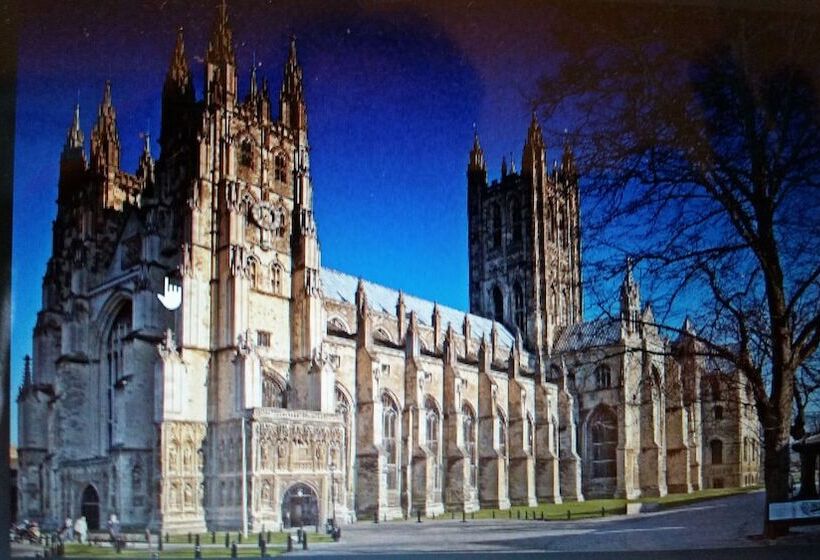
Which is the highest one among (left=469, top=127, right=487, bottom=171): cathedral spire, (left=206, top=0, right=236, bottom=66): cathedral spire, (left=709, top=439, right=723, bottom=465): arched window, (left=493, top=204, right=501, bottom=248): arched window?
(left=206, top=0, right=236, bottom=66): cathedral spire

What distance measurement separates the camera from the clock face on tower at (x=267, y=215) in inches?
428

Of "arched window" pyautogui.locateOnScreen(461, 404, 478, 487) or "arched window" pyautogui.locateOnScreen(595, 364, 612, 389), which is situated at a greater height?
"arched window" pyautogui.locateOnScreen(595, 364, 612, 389)

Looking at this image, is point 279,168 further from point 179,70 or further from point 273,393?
point 273,393

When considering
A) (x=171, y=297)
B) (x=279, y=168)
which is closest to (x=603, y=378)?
(x=279, y=168)

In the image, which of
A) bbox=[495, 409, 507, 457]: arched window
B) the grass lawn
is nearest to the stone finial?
the grass lawn

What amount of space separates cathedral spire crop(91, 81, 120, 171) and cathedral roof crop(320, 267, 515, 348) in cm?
304

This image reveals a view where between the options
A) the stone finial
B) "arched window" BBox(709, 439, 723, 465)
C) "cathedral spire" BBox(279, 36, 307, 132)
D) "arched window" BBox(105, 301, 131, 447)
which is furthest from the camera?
"arched window" BBox(105, 301, 131, 447)

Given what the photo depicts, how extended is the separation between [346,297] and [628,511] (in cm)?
486

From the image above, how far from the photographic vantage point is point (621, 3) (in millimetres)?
8992

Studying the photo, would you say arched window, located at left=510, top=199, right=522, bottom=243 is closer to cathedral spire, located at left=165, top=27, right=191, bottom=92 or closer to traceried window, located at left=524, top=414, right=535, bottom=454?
cathedral spire, located at left=165, top=27, right=191, bottom=92

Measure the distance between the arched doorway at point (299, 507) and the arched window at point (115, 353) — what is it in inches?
90.8

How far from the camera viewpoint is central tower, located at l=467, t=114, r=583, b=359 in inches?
377

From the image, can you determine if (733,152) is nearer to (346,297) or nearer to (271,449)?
(346,297)

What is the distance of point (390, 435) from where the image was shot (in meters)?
15.5
